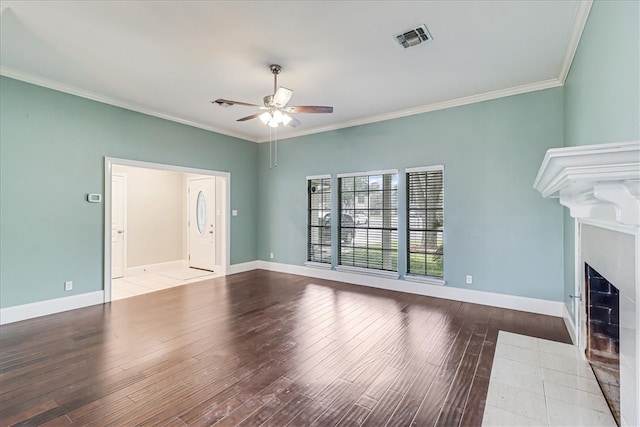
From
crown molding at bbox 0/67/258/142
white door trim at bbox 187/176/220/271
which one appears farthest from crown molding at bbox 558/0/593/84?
white door trim at bbox 187/176/220/271

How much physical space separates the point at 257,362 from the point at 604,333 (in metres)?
2.89

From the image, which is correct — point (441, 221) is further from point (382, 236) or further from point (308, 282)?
point (308, 282)

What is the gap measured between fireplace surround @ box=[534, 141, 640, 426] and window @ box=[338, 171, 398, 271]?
320 centimetres

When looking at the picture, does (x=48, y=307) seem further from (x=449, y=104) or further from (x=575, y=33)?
(x=575, y=33)

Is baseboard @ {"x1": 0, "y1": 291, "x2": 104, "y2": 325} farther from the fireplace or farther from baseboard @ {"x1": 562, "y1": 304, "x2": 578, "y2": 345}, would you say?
baseboard @ {"x1": 562, "y1": 304, "x2": 578, "y2": 345}

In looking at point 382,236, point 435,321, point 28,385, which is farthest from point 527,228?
point 28,385

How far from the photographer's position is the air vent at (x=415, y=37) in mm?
2832

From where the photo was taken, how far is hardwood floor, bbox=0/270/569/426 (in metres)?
2.07

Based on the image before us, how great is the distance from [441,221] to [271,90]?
3365mm

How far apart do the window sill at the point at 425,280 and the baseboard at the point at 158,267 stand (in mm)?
5525

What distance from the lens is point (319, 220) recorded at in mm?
6328

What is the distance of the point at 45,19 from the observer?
269 centimetres

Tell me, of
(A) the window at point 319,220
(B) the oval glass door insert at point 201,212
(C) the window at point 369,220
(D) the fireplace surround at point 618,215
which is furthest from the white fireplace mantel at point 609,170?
(B) the oval glass door insert at point 201,212

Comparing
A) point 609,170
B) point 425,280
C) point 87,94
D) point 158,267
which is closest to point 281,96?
point 609,170
